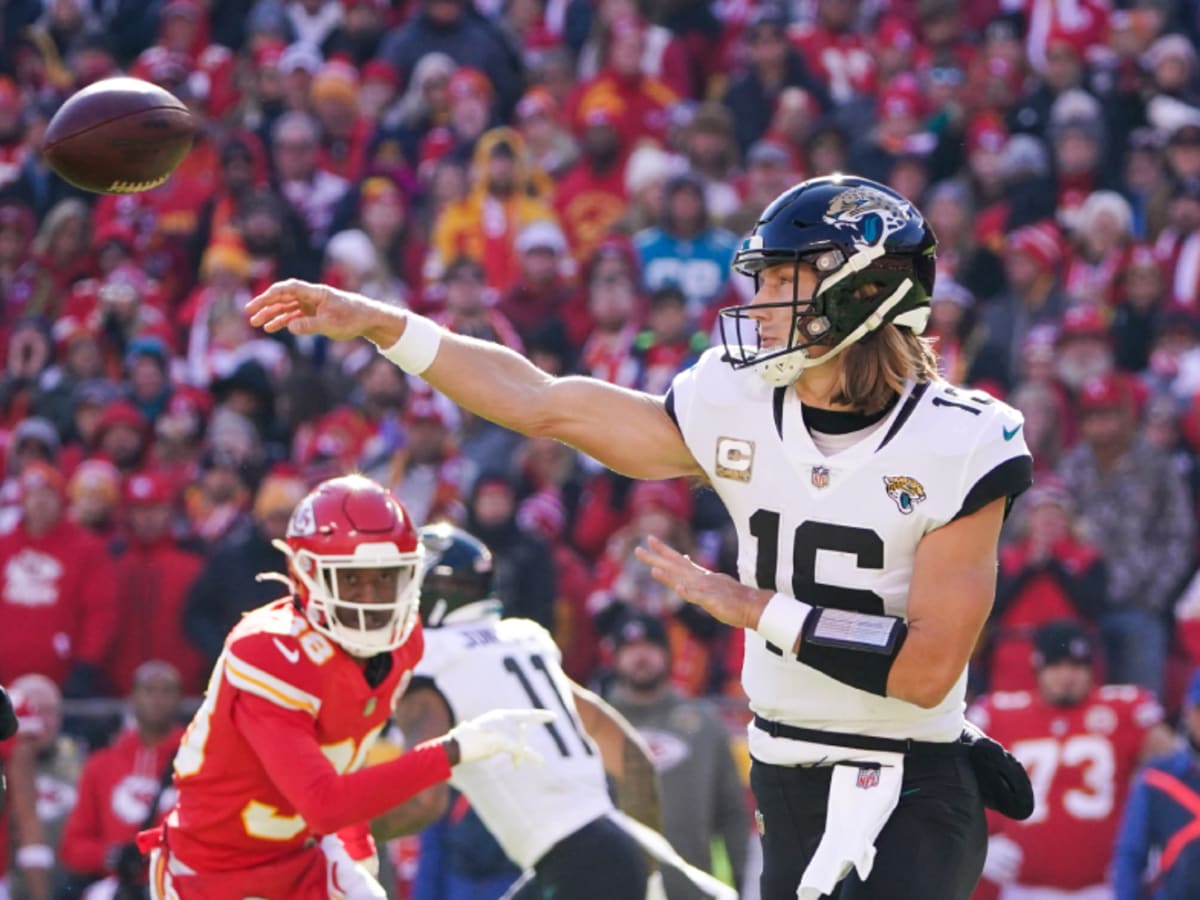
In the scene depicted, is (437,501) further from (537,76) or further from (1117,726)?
(537,76)

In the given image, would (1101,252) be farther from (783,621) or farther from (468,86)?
(783,621)

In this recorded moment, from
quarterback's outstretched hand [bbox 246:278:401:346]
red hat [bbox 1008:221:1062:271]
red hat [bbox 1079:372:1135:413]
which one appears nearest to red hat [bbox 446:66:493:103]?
red hat [bbox 1008:221:1062:271]

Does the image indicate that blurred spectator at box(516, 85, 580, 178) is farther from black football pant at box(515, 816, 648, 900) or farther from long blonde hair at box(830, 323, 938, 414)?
long blonde hair at box(830, 323, 938, 414)

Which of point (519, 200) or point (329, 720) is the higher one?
point (519, 200)

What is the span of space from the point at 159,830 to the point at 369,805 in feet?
2.04

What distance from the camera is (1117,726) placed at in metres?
7.96

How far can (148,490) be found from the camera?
9.40 metres

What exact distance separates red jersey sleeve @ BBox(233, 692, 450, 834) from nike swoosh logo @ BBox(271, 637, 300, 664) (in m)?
0.11

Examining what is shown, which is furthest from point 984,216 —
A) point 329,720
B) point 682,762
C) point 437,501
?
point 329,720

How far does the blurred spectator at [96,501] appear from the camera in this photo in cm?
955

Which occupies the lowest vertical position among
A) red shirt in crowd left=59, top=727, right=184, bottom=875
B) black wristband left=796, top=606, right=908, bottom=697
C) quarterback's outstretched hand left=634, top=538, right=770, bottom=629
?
red shirt in crowd left=59, top=727, right=184, bottom=875

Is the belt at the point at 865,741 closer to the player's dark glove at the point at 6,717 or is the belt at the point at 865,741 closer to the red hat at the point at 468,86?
the player's dark glove at the point at 6,717

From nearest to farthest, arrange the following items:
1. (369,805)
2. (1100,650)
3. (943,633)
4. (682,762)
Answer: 1. (943,633)
2. (369,805)
3. (682,762)
4. (1100,650)

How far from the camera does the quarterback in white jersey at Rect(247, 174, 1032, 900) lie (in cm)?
405
